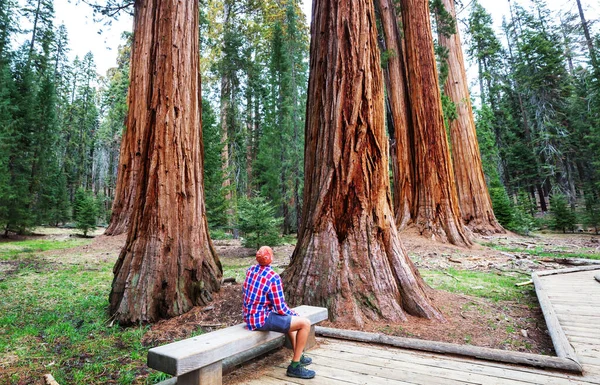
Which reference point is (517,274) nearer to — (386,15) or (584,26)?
(386,15)

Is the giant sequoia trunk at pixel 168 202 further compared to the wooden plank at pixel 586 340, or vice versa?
the giant sequoia trunk at pixel 168 202

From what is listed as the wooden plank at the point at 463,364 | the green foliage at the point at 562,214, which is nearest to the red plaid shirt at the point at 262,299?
the wooden plank at the point at 463,364

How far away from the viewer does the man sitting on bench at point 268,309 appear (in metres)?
2.74

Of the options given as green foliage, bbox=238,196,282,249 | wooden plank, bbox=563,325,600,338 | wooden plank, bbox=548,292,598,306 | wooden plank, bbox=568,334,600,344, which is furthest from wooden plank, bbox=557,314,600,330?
green foliage, bbox=238,196,282,249

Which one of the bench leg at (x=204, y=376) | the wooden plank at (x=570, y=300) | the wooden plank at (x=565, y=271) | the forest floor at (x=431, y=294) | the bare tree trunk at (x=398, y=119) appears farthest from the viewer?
the bare tree trunk at (x=398, y=119)

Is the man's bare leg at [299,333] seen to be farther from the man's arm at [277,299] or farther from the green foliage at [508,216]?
the green foliage at [508,216]

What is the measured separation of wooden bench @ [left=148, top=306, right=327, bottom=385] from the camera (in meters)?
2.06

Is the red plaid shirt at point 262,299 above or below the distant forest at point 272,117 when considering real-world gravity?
below

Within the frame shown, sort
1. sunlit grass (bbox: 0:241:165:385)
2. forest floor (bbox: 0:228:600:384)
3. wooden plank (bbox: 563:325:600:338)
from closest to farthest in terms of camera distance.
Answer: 1. sunlit grass (bbox: 0:241:165:385)
2. wooden plank (bbox: 563:325:600:338)
3. forest floor (bbox: 0:228:600:384)

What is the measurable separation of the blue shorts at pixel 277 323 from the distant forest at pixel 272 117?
8074 mm

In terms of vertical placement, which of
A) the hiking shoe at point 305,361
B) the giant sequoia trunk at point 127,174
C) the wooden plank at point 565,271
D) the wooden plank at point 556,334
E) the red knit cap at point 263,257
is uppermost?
the giant sequoia trunk at point 127,174

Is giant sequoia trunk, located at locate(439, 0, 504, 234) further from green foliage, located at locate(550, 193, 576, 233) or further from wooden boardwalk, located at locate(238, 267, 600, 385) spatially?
wooden boardwalk, located at locate(238, 267, 600, 385)

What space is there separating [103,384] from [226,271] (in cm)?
527

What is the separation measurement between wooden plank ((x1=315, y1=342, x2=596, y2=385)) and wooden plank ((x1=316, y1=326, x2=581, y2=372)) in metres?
0.06
